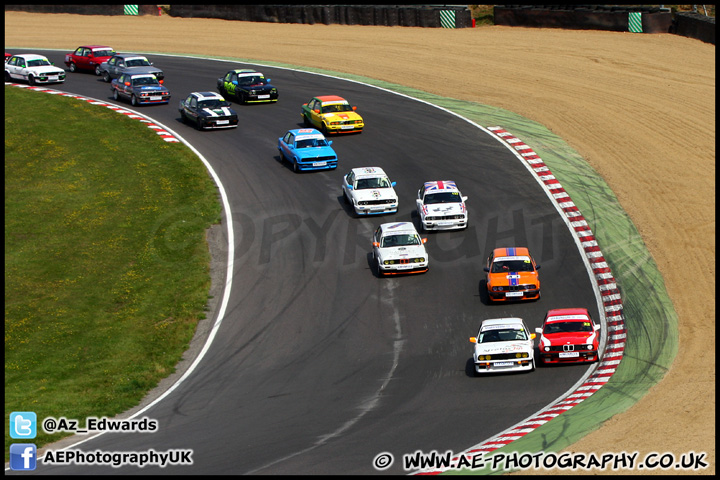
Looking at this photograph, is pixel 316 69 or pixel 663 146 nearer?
pixel 663 146

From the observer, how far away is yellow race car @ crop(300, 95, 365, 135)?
148 ft

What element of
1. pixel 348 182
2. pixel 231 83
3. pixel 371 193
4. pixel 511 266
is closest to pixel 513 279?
pixel 511 266

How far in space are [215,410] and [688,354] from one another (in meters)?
12.5

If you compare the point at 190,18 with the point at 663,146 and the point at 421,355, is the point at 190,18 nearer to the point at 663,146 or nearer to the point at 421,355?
the point at 663,146

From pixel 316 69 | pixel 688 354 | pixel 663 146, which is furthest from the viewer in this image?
pixel 316 69

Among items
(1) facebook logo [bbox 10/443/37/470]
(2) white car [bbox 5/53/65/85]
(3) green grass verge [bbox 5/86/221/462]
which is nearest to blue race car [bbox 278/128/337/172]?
(3) green grass verge [bbox 5/86/221/462]

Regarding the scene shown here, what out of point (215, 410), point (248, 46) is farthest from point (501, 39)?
point (215, 410)

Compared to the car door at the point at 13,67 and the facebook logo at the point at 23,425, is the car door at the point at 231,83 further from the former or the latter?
the facebook logo at the point at 23,425

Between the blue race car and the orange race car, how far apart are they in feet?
42.7

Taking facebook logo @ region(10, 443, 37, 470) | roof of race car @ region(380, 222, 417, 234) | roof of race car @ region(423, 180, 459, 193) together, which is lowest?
facebook logo @ region(10, 443, 37, 470)

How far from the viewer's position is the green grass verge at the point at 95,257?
26844mm

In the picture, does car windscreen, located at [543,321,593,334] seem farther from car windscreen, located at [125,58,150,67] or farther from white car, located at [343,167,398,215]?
car windscreen, located at [125,58,150,67]

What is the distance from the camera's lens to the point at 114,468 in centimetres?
2038

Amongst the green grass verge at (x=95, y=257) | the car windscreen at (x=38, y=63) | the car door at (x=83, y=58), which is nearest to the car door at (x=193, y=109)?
the green grass verge at (x=95, y=257)
